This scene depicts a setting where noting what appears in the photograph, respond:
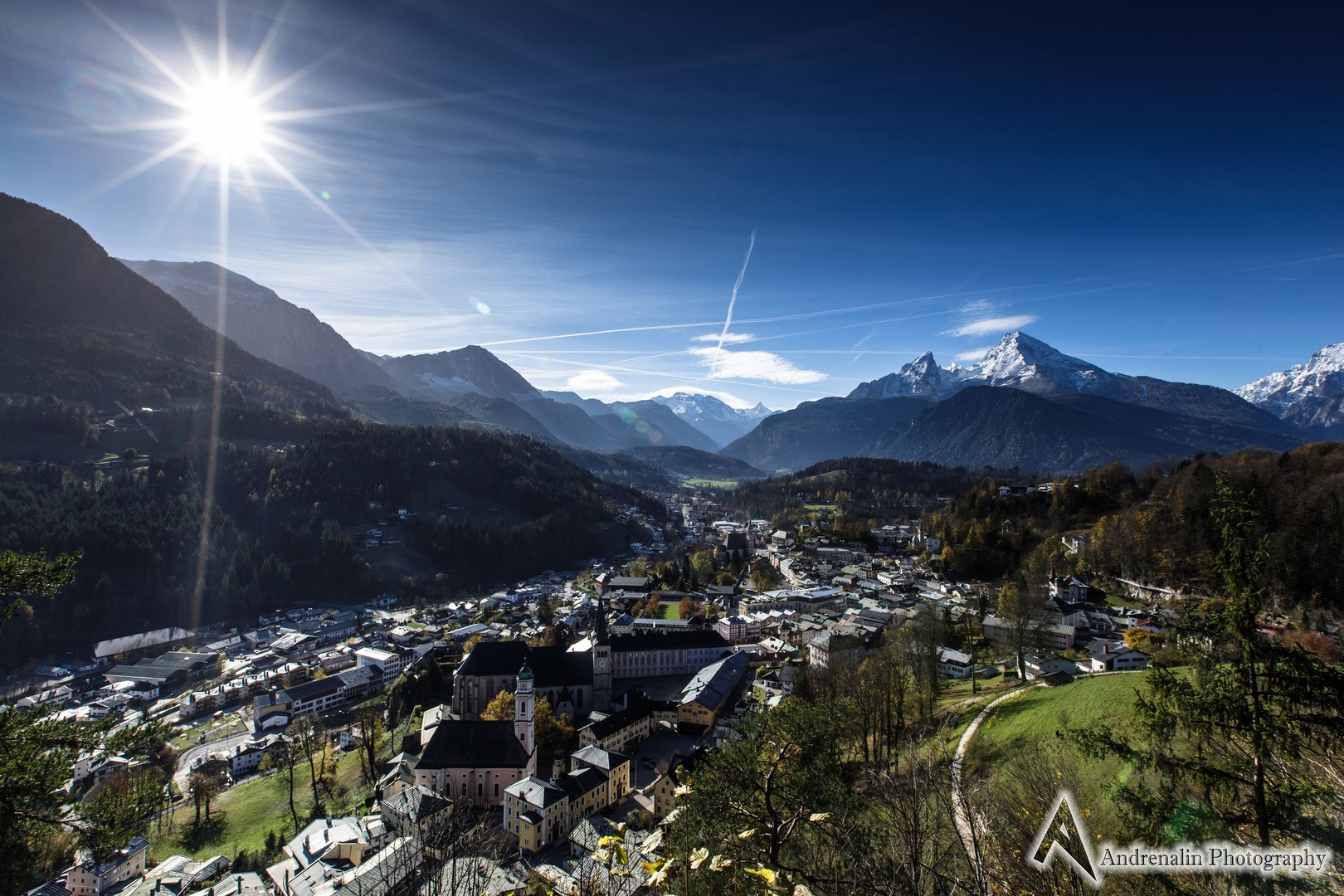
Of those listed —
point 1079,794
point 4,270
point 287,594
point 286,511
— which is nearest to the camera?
point 1079,794

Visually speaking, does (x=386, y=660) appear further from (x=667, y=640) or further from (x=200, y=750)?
(x=667, y=640)

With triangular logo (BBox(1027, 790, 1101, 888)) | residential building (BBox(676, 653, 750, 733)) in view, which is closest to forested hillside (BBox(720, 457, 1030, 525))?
residential building (BBox(676, 653, 750, 733))

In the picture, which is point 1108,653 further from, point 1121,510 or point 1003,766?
point 1121,510

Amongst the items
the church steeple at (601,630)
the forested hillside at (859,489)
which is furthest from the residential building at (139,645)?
the forested hillside at (859,489)

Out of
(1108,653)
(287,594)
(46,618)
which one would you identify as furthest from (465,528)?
(1108,653)

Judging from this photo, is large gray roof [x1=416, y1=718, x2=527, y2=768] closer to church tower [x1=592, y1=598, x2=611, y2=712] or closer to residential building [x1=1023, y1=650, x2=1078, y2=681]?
church tower [x1=592, y1=598, x2=611, y2=712]
